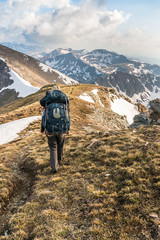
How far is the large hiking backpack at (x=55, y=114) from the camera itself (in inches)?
306

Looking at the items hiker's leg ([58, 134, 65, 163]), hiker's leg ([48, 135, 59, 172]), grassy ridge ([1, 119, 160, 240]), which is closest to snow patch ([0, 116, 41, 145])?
grassy ridge ([1, 119, 160, 240])

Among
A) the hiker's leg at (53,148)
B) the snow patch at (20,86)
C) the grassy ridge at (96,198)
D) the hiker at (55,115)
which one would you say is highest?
the snow patch at (20,86)

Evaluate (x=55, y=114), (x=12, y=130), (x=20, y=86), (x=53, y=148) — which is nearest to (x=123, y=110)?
(x=12, y=130)

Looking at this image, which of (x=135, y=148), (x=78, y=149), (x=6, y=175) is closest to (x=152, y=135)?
(x=135, y=148)

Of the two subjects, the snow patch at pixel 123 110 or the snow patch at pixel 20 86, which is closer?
the snow patch at pixel 123 110

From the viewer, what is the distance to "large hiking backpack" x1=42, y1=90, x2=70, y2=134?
25.5 feet

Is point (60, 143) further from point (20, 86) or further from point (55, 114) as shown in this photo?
point (20, 86)

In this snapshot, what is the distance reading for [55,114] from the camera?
304 inches

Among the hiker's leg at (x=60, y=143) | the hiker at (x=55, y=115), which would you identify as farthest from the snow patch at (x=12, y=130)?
the hiker at (x=55, y=115)

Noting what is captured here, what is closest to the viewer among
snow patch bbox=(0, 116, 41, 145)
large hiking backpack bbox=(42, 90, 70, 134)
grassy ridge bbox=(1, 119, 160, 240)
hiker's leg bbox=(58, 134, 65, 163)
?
grassy ridge bbox=(1, 119, 160, 240)

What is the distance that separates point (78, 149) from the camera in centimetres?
1219

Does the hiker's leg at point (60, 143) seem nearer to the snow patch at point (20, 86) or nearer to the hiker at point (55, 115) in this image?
the hiker at point (55, 115)

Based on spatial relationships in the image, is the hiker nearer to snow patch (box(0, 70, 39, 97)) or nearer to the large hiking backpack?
the large hiking backpack

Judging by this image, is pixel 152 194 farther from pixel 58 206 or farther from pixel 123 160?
pixel 58 206
